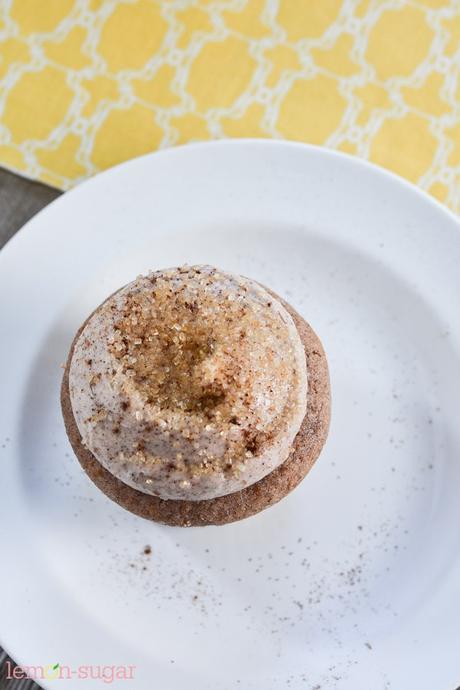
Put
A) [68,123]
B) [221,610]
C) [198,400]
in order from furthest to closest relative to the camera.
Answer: [68,123] → [221,610] → [198,400]

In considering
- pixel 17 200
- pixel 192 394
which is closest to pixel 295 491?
→ pixel 192 394

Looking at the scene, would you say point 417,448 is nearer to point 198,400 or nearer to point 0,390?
point 198,400

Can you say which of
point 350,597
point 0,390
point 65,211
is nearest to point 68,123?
point 65,211

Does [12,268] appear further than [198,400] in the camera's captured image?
Yes

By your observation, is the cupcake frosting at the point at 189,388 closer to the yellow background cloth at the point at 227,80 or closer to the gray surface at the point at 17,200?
the gray surface at the point at 17,200

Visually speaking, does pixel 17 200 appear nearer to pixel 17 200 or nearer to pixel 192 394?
pixel 17 200

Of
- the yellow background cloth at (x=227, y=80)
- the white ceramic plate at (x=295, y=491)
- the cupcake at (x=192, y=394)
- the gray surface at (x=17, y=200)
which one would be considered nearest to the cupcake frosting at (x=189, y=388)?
the cupcake at (x=192, y=394)

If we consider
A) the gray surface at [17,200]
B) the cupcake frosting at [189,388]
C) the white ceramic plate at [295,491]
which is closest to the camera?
the cupcake frosting at [189,388]

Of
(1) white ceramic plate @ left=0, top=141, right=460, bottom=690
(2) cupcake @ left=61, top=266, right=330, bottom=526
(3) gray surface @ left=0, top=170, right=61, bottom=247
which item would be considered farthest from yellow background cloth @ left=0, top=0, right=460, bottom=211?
(2) cupcake @ left=61, top=266, right=330, bottom=526
